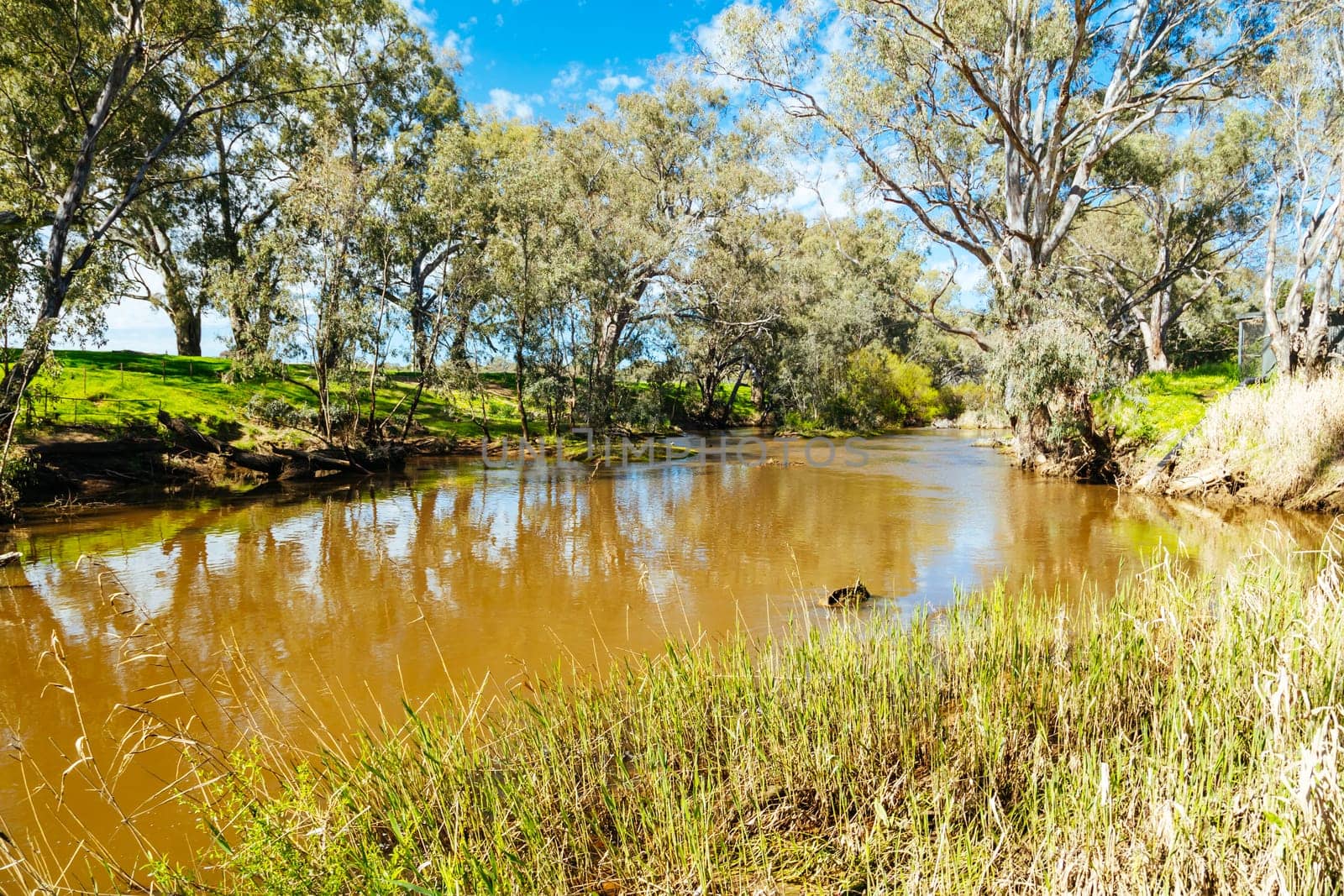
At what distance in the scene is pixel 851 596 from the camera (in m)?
6.38

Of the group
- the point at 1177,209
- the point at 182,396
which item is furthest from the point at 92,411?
the point at 1177,209

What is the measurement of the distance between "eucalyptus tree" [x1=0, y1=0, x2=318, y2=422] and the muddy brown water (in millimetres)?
5694

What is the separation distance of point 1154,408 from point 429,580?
49.8 feet

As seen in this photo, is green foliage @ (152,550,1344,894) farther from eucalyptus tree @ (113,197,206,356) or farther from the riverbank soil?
eucalyptus tree @ (113,197,206,356)

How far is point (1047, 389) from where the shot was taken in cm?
1416

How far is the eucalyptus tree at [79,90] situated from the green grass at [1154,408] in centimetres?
2079

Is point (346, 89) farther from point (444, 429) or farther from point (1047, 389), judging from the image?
point (1047, 389)

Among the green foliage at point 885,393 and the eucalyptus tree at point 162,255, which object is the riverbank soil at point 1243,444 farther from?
the eucalyptus tree at point 162,255

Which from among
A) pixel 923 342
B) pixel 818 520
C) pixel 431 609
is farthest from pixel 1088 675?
pixel 923 342

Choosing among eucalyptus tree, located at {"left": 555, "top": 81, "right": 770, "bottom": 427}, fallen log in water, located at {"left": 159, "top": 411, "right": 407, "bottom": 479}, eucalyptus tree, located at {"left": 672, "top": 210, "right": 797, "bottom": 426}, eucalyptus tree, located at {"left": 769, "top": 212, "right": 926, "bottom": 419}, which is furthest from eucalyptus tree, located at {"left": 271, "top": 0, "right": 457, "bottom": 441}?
eucalyptus tree, located at {"left": 769, "top": 212, "right": 926, "bottom": 419}

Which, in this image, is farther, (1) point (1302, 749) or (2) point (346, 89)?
(2) point (346, 89)

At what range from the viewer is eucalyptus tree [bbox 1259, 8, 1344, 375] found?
13.3 meters

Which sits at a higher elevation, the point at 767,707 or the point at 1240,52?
the point at 1240,52

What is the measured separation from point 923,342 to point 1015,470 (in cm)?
2825
